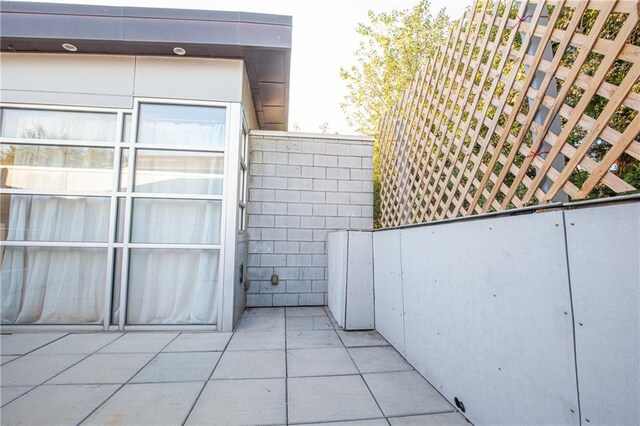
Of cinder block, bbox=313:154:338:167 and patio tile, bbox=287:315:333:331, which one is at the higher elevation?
cinder block, bbox=313:154:338:167

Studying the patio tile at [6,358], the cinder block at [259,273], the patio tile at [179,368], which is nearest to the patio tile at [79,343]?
the patio tile at [6,358]

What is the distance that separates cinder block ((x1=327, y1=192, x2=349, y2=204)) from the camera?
13.1ft

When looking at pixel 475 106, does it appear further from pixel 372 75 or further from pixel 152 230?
Answer: pixel 372 75

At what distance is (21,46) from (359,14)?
7.47 m

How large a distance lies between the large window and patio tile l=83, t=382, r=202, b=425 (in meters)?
1.16

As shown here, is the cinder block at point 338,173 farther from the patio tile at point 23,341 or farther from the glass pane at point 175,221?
the patio tile at point 23,341

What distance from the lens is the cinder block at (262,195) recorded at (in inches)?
Result: 151

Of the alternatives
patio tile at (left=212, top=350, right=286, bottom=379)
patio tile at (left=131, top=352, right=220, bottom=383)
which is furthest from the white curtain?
patio tile at (left=212, top=350, right=286, bottom=379)

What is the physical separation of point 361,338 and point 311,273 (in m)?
1.37

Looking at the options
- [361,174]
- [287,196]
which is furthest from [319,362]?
[361,174]

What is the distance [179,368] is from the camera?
2.05 metres

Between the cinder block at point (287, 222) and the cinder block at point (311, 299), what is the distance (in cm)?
95

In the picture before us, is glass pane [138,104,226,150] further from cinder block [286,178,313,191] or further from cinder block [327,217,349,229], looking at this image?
cinder block [327,217,349,229]

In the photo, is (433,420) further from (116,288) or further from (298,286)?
(116,288)
